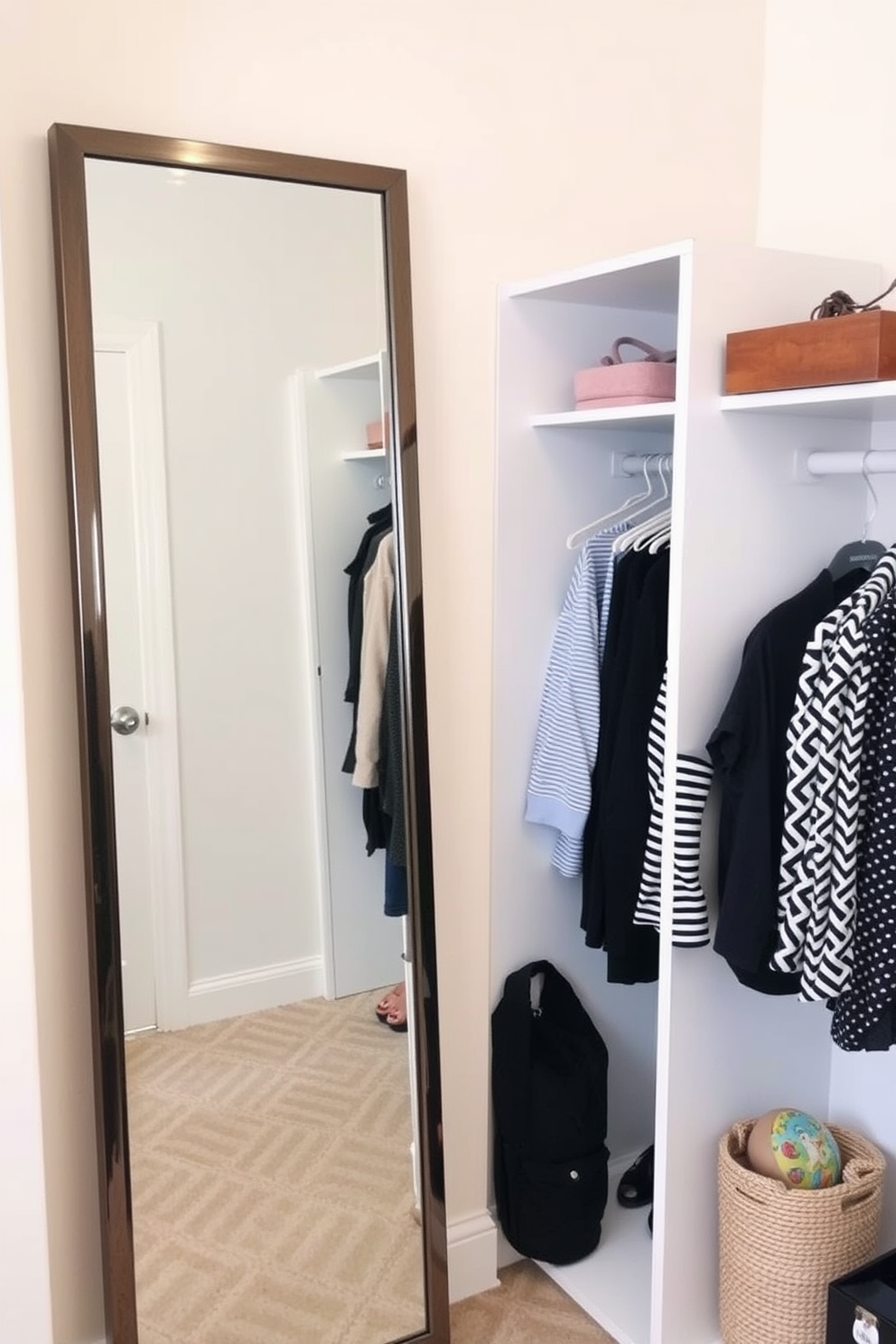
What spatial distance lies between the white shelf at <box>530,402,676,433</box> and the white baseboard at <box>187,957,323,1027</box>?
1.05 metres

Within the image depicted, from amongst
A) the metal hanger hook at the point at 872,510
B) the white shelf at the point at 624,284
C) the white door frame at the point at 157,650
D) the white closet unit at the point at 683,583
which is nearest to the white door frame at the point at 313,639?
the white door frame at the point at 157,650

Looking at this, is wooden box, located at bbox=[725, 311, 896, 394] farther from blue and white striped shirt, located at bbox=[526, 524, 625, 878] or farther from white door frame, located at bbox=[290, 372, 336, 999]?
white door frame, located at bbox=[290, 372, 336, 999]

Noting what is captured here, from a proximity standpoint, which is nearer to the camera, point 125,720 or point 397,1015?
point 125,720

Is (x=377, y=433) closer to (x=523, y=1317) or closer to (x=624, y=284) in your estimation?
(x=624, y=284)

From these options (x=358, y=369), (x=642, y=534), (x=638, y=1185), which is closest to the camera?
(x=358, y=369)

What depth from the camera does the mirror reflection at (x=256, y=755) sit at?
1856 millimetres

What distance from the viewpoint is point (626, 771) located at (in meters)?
2.16

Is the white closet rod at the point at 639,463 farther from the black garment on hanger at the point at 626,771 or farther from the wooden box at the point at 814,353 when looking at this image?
the wooden box at the point at 814,353

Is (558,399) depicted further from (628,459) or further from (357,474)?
(357,474)

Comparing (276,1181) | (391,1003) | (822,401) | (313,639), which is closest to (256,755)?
(313,639)

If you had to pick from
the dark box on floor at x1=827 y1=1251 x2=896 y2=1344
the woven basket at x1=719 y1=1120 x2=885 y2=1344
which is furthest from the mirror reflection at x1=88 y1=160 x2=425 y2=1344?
the dark box on floor at x1=827 y1=1251 x2=896 y2=1344

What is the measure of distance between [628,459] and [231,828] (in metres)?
1.05

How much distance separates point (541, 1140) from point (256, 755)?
0.96 metres

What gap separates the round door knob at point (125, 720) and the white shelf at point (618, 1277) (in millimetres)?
1374
